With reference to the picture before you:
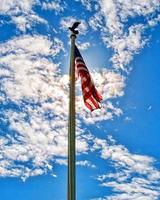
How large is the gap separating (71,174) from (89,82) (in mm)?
4096

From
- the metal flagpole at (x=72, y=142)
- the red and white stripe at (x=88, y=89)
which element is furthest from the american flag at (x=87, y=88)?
the metal flagpole at (x=72, y=142)

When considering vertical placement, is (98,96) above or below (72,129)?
above

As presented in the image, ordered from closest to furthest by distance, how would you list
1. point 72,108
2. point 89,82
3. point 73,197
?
1. point 73,197
2. point 72,108
3. point 89,82

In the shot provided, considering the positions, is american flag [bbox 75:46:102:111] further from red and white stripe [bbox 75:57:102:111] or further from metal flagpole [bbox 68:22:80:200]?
metal flagpole [bbox 68:22:80:200]

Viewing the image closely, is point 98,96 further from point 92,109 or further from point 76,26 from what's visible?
point 76,26

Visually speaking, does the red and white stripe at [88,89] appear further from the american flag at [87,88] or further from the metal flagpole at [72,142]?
the metal flagpole at [72,142]

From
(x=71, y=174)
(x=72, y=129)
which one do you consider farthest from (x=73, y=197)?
(x=72, y=129)

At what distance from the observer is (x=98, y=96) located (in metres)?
18.9

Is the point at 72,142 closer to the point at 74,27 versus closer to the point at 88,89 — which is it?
the point at 88,89

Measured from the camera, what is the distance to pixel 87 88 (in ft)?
61.2

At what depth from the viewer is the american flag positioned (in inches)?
732

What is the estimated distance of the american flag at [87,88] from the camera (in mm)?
18594

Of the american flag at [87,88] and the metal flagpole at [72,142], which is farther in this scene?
the american flag at [87,88]

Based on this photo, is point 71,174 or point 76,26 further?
point 76,26
